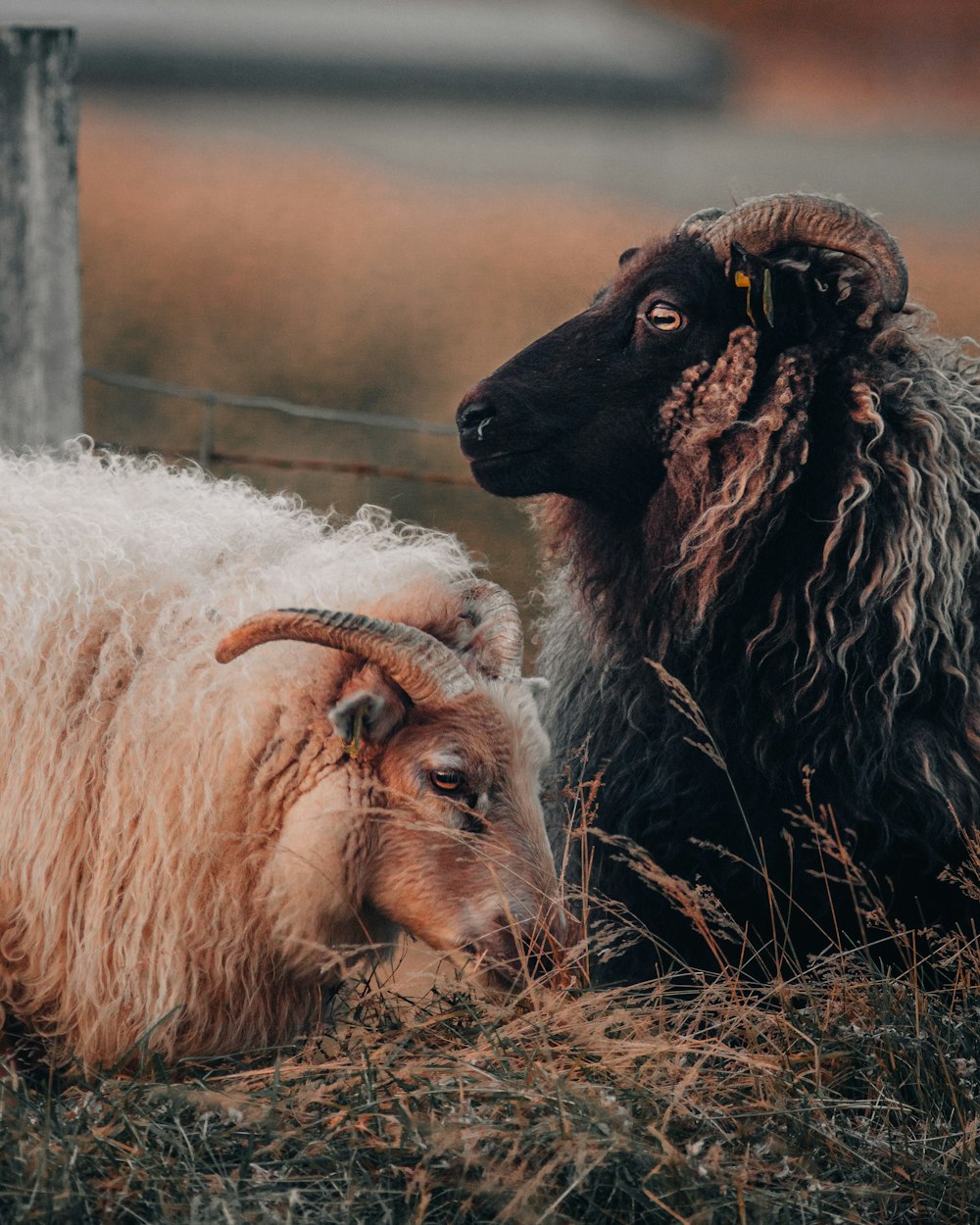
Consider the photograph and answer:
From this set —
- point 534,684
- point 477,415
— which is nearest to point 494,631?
point 534,684

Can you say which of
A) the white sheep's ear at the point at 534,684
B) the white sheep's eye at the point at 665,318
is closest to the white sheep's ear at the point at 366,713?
the white sheep's ear at the point at 534,684

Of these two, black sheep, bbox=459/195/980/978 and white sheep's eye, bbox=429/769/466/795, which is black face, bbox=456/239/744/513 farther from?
white sheep's eye, bbox=429/769/466/795

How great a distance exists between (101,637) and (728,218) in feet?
6.28

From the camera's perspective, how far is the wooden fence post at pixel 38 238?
21.9 ft

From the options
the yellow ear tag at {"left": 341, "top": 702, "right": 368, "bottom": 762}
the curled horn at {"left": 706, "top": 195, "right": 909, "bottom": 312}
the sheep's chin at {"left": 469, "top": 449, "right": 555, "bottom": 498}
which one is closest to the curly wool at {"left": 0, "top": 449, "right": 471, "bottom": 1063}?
the yellow ear tag at {"left": 341, "top": 702, "right": 368, "bottom": 762}

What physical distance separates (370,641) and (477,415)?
1.06 meters

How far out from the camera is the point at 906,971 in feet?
12.3

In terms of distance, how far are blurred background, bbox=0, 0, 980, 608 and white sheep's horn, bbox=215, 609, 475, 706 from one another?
6.13 m

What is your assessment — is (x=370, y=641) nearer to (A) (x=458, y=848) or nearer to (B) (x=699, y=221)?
(A) (x=458, y=848)

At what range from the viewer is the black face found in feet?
13.3

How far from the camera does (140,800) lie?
3451mm

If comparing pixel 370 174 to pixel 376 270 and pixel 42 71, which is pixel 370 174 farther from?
pixel 42 71

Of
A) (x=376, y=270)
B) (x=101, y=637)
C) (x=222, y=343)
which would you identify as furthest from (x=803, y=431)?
(x=376, y=270)

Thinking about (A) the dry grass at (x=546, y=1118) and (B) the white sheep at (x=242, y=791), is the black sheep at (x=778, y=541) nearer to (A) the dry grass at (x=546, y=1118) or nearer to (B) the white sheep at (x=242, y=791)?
(A) the dry grass at (x=546, y=1118)
